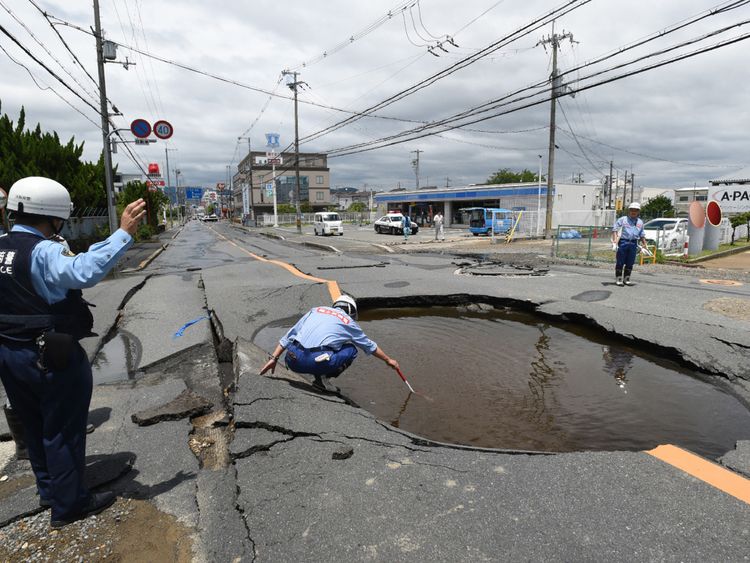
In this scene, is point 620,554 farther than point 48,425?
No

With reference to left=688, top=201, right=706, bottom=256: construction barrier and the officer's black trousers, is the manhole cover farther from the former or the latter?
the officer's black trousers

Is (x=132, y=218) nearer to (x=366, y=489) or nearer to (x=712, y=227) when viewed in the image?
(x=366, y=489)

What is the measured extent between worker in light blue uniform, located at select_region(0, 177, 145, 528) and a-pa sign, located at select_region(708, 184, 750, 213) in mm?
31893

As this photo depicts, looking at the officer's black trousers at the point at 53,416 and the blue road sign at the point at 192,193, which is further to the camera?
the blue road sign at the point at 192,193

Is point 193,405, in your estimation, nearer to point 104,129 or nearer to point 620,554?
point 620,554

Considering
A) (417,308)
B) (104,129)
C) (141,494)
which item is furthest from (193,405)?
(104,129)

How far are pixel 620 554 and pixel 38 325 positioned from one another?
3037 mm

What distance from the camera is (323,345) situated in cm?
418

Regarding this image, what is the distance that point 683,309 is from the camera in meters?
7.23

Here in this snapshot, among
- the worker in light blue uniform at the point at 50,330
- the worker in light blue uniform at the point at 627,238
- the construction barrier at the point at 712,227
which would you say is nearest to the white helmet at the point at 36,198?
the worker in light blue uniform at the point at 50,330

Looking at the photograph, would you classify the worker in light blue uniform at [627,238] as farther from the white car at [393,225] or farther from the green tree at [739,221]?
the white car at [393,225]

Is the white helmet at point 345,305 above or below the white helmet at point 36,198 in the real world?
below

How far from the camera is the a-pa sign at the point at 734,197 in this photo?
25.7 metres

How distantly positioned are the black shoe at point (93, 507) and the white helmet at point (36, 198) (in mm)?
1609
